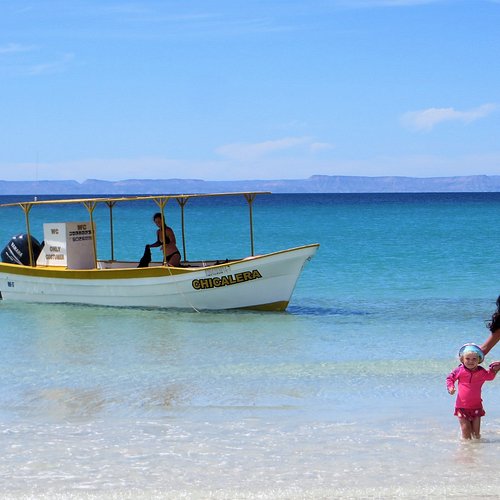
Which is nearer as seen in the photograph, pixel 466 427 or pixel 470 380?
pixel 470 380

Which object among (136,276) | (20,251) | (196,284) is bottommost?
(196,284)

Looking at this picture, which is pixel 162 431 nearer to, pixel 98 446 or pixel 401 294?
pixel 98 446

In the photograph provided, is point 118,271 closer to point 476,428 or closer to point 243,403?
point 243,403

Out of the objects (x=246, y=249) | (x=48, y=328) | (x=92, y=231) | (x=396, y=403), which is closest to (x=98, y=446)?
(x=396, y=403)

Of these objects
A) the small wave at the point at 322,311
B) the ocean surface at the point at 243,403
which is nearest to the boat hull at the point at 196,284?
the ocean surface at the point at 243,403

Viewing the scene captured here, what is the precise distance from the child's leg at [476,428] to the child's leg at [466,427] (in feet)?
0.09

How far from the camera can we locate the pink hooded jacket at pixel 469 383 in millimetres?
7270

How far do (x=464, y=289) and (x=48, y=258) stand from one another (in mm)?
9293

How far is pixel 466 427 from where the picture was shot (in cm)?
752

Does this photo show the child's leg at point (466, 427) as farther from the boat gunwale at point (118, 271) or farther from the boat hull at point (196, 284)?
the boat hull at point (196, 284)

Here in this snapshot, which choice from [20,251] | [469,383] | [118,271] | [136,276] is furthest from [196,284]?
[469,383]

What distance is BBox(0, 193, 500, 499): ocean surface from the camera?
264 inches

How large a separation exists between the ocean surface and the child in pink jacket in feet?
0.82

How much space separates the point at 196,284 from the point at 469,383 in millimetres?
9838
